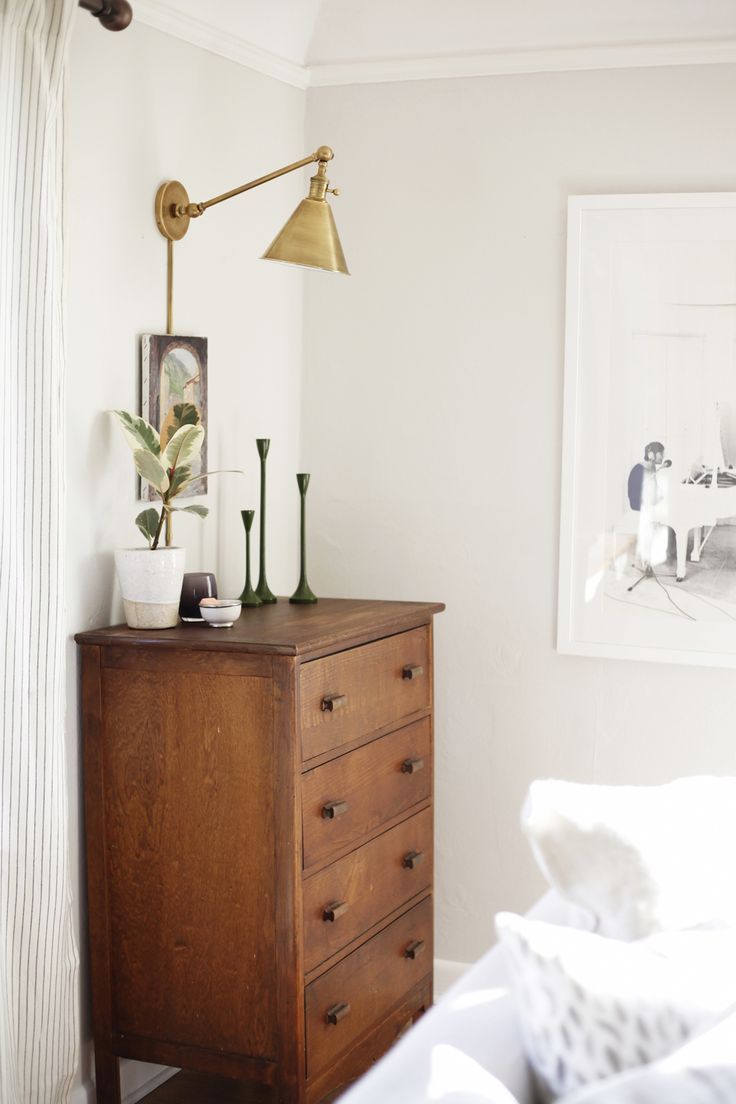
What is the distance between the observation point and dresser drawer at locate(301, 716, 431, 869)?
88.8 inches

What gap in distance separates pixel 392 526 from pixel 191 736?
1057 millimetres

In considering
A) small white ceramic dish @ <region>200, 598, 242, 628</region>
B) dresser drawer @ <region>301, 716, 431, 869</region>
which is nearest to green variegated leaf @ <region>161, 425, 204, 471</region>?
small white ceramic dish @ <region>200, 598, 242, 628</region>

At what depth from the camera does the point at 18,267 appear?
206 centimetres

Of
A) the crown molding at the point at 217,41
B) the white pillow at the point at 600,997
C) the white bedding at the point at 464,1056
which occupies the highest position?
the crown molding at the point at 217,41

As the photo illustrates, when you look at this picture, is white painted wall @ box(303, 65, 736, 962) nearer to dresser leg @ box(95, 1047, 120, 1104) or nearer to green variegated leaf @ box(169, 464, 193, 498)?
green variegated leaf @ box(169, 464, 193, 498)

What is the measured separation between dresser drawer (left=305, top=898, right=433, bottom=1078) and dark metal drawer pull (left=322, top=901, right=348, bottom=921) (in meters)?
0.11

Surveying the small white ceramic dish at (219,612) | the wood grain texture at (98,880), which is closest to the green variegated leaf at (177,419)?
the small white ceramic dish at (219,612)

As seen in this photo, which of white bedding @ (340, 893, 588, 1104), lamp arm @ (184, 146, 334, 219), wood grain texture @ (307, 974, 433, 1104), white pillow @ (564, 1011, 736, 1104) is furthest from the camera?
lamp arm @ (184, 146, 334, 219)

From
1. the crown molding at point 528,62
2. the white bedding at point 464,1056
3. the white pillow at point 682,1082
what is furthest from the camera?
the crown molding at point 528,62

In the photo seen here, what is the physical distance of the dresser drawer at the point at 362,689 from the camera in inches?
88.3

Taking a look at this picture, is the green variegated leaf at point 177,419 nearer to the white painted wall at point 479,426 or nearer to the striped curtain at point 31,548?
the striped curtain at point 31,548

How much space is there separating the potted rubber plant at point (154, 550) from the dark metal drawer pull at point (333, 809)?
46 cm

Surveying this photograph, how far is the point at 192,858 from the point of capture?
7.47 feet

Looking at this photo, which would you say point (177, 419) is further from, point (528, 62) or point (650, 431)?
point (528, 62)
